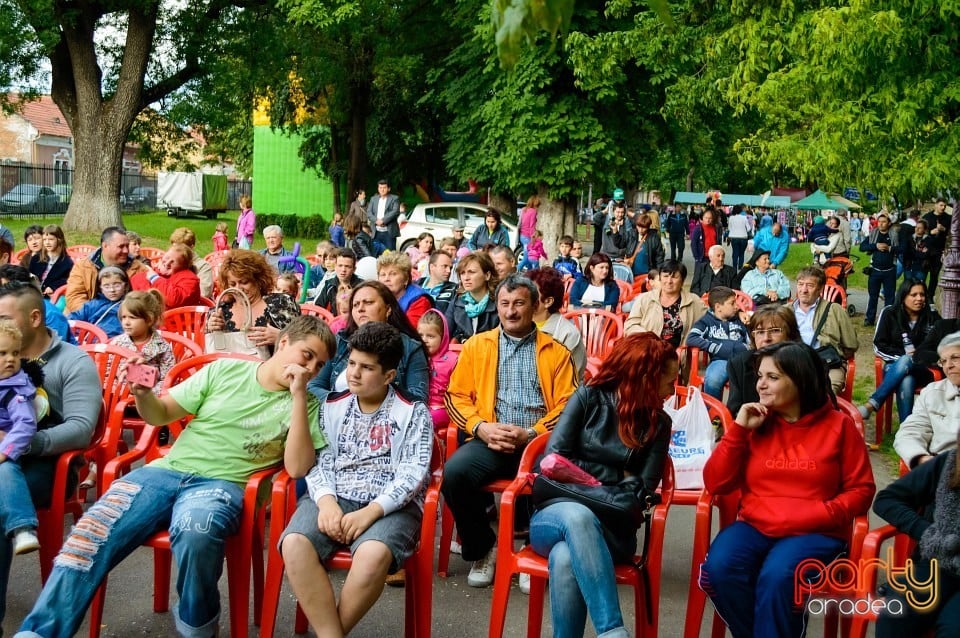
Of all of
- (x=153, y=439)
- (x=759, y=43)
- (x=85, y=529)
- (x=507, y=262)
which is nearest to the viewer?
(x=85, y=529)

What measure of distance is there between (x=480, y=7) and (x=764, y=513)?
63.0 feet

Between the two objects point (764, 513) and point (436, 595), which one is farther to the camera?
Result: point (436, 595)

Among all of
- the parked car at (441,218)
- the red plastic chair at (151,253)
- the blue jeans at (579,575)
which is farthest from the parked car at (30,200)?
the blue jeans at (579,575)

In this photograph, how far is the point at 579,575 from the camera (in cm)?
363

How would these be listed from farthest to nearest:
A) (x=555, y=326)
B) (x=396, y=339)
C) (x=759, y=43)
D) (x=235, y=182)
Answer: (x=235, y=182) → (x=759, y=43) → (x=555, y=326) → (x=396, y=339)

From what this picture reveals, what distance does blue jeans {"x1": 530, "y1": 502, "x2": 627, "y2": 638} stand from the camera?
11.7 ft

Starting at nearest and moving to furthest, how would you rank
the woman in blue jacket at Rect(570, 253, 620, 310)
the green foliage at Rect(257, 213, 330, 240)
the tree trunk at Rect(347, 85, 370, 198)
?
the woman in blue jacket at Rect(570, 253, 620, 310) → the tree trunk at Rect(347, 85, 370, 198) → the green foliage at Rect(257, 213, 330, 240)

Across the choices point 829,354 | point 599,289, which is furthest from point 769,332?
point 599,289

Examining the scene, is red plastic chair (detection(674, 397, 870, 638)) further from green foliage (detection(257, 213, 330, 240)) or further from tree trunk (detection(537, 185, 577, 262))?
green foliage (detection(257, 213, 330, 240))

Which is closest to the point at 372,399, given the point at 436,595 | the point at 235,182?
the point at 436,595

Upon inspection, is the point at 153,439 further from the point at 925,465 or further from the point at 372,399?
the point at 925,465

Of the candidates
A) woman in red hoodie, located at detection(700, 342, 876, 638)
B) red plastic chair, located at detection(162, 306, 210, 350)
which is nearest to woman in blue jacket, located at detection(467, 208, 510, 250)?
red plastic chair, located at detection(162, 306, 210, 350)

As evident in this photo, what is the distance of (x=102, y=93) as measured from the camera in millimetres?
23297

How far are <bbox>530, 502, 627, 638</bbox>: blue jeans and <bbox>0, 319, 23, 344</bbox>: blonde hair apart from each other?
234cm
